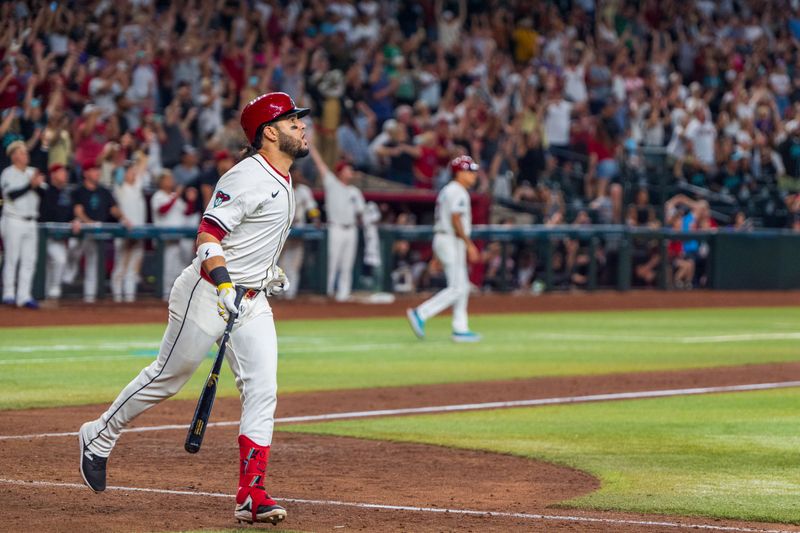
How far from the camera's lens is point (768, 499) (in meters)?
7.25

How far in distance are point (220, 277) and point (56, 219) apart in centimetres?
1567

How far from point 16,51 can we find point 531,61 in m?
13.5

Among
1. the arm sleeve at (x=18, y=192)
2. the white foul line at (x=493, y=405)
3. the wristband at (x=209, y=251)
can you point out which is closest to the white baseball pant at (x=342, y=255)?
the arm sleeve at (x=18, y=192)

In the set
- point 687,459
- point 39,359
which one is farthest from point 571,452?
point 39,359

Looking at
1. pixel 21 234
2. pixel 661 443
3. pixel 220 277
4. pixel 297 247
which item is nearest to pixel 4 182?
pixel 21 234

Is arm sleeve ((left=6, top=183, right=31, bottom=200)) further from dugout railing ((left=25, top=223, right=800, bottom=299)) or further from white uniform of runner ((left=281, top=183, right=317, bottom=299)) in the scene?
white uniform of runner ((left=281, top=183, right=317, bottom=299))

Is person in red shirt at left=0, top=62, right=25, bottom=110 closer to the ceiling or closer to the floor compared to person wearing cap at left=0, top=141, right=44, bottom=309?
closer to the ceiling

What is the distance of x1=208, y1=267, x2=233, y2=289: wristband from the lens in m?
6.39

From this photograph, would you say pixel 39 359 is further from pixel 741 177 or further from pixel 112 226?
pixel 741 177

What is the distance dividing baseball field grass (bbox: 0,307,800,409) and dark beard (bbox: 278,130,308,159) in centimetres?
509

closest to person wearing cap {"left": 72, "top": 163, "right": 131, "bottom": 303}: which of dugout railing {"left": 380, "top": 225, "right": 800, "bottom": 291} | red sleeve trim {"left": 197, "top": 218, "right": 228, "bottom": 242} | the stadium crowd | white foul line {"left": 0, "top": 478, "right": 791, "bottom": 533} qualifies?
the stadium crowd

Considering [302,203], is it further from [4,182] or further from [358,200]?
[4,182]

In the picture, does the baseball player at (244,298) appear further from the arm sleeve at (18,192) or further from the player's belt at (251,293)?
the arm sleeve at (18,192)

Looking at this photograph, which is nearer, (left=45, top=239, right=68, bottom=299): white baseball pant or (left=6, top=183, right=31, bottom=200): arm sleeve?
(left=6, top=183, right=31, bottom=200): arm sleeve
